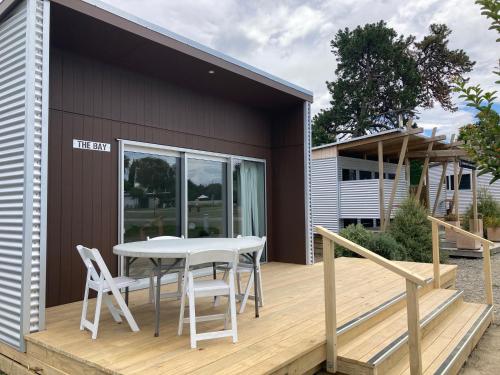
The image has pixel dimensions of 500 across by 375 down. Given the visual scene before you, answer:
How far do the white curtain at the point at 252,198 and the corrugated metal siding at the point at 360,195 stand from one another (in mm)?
6560

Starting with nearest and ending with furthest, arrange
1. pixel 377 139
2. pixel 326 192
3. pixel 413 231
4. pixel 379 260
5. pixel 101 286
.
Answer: pixel 379 260 < pixel 101 286 < pixel 413 231 < pixel 377 139 < pixel 326 192

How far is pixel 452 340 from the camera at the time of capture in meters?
3.84

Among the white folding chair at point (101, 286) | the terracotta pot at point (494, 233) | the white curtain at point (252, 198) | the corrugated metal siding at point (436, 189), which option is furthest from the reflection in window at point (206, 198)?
the corrugated metal siding at point (436, 189)

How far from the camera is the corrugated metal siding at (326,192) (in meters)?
13.3

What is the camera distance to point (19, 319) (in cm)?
321

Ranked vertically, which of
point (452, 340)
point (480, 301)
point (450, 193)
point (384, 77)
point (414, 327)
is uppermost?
point (384, 77)

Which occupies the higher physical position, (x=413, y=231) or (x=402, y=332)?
(x=413, y=231)

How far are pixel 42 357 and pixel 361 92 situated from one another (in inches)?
856

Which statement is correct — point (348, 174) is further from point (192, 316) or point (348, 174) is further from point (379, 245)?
point (192, 316)

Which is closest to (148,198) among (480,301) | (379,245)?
(480,301)

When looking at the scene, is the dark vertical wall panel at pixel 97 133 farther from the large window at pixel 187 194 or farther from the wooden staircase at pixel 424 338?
the wooden staircase at pixel 424 338

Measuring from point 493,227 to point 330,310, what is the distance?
12.0m

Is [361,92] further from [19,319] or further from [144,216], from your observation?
[19,319]

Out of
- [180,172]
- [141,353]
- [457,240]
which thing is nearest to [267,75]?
[180,172]
